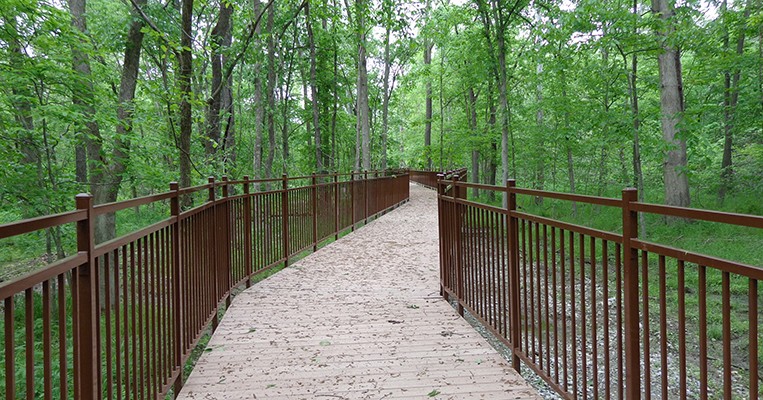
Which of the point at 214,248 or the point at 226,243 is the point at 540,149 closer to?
the point at 226,243

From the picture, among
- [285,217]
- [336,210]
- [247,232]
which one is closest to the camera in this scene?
[247,232]

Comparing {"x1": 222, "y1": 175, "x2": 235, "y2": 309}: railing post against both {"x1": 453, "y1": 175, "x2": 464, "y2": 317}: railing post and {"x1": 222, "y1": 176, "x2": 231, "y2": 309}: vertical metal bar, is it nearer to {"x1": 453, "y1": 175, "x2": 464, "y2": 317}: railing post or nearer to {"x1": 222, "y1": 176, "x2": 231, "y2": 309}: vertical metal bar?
{"x1": 222, "y1": 176, "x2": 231, "y2": 309}: vertical metal bar

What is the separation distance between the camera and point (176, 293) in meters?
3.34

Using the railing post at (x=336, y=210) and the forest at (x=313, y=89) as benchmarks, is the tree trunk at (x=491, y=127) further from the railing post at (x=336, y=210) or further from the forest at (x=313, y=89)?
the railing post at (x=336, y=210)

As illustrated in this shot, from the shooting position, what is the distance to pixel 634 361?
2.17 metres

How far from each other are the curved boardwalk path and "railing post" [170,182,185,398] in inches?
7.2

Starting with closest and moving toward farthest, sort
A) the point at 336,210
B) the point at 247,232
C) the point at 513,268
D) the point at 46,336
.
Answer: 1. the point at 46,336
2. the point at 513,268
3. the point at 247,232
4. the point at 336,210

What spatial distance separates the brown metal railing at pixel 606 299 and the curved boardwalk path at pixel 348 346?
31cm

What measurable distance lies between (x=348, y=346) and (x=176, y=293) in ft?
5.09

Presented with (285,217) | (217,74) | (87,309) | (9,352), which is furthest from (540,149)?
(9,352)

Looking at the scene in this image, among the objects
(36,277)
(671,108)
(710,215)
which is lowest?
(36,277)

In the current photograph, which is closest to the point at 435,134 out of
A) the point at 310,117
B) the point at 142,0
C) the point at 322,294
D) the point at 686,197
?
the point at 310,117

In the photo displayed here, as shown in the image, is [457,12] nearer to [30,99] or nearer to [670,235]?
[670,235]

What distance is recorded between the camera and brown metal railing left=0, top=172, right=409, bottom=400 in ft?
5.43
